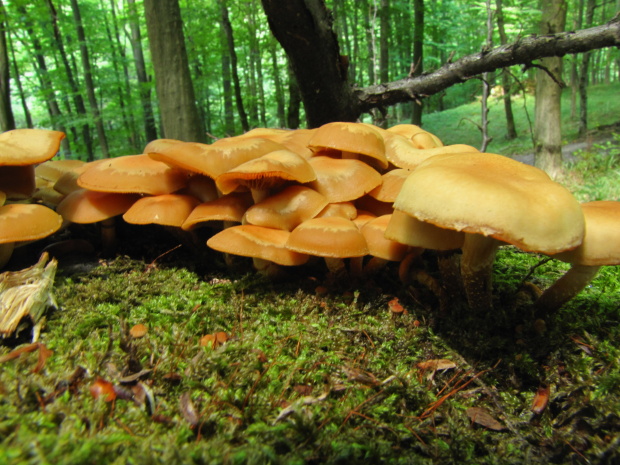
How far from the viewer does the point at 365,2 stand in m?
11.4

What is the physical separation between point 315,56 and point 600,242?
2675 mm

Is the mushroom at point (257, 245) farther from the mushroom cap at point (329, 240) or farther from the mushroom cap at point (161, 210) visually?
the mushroom cap at point (161, 210)

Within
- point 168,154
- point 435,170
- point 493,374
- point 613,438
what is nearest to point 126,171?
point 168,154

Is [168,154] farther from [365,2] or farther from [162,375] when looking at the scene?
[365,2]

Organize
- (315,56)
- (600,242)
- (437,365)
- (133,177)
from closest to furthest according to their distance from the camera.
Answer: (600,242) < (437,365) < (133,177) < (315,56)

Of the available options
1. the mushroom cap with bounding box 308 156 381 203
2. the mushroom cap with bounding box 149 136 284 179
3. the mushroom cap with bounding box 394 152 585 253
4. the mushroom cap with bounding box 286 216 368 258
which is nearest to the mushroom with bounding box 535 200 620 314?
the mushroom cap with bounding box 394 152 585 253

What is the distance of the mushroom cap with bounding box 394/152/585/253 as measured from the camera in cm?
104

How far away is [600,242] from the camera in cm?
118

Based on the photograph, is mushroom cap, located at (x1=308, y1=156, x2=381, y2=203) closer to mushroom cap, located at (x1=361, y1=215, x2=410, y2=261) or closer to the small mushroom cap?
mushroom cap, located at (x1=361, y1=215, x2=410, y2=261)

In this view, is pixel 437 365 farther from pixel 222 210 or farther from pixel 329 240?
pixel 222 210

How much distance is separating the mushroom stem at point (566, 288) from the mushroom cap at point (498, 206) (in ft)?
1.59

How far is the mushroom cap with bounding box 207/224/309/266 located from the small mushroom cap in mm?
511

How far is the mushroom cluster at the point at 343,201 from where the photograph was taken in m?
1.10

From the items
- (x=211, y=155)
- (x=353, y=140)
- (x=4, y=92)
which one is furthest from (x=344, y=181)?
(x=4, y=92)
